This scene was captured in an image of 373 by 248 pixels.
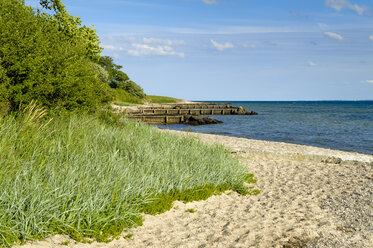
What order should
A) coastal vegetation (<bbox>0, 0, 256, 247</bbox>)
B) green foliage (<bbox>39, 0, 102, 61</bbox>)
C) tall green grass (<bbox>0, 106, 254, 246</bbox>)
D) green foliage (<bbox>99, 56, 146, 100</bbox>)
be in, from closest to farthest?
tall green grass (<bbox>0, 106, 254, 246</bbox>)
coastal vegetation (<bbox>0, 0, 256, 247</bbox>)
green foliage (<bbox>39, 0, 102, 61</bbox>)
green foliage (<bbox>99, 56, 146, 100</bbox>)

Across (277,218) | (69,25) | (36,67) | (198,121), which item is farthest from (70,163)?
(198,121)

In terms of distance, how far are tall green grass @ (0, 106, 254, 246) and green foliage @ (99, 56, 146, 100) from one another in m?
55.5

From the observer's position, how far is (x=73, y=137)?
8.12 m

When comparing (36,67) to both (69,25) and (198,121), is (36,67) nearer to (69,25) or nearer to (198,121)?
(69,25)

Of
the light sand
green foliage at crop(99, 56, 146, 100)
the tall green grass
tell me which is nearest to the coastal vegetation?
the tall green grass

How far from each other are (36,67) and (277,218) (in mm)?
9138

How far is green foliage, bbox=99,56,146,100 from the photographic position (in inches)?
2489

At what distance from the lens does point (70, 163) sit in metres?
6.30

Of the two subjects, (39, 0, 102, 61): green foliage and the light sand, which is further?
(39, 0, 102, 61): green foliage

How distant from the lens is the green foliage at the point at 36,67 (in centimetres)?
1076

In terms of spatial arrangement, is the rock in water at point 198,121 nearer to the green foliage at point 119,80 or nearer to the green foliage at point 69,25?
the green foliage at point 69,25

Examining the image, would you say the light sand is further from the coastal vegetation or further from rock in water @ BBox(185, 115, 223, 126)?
rock in water @ BBox(185, 115, 223, 126)

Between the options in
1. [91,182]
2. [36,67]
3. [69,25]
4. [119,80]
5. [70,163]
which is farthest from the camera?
[119,80]

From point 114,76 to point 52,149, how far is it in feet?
203
